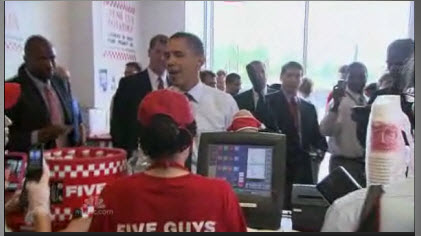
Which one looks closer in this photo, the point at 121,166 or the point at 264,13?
the point at 121,166

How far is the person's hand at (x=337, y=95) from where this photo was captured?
1.82 metres

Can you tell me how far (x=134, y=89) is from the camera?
5.82 ft

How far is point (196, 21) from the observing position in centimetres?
181

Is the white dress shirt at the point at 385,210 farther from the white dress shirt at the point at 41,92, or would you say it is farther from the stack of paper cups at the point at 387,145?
the white dress shirt at the point at 41,92

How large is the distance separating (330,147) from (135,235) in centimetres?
75

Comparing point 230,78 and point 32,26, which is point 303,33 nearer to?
point 230,78

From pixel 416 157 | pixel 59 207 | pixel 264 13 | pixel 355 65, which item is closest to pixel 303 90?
pixel 355 65

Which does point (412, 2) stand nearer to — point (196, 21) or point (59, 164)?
point (196, 21)

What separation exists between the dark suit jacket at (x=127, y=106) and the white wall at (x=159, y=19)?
7 centimetres

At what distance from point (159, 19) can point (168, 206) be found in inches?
25.0

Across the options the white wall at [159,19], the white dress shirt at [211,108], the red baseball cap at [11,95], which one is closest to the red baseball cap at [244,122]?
the white dress shirt at [211,108]

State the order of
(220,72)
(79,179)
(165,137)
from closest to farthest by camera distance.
→ (165,137), (79,179), (220,72)

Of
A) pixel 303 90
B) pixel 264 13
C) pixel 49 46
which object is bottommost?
pixel 303 90

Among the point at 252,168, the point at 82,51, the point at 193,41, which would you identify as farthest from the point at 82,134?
the point at 252,168
